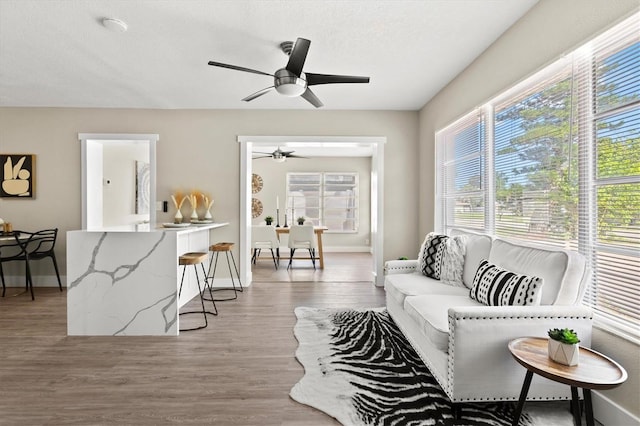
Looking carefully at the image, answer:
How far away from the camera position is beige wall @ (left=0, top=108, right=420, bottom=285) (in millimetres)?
4828

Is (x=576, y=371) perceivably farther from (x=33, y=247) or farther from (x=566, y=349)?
(x=33, y=247)

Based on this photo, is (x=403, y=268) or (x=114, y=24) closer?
(x=114, y=24)

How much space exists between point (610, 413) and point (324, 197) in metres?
7.26

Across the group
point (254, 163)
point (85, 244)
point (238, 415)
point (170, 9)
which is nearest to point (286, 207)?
point (254, 163)

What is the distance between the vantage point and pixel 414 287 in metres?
2.89

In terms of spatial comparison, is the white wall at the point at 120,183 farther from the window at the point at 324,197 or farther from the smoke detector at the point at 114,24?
the window at the point at 324,197

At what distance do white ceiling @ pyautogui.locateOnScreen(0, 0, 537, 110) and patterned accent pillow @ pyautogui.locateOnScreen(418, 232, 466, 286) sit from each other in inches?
72.2

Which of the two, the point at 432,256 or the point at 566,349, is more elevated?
the point at 432,256

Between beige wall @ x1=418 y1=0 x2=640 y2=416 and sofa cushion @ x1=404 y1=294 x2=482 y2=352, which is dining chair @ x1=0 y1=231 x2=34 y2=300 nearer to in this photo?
sofa cushion @ x1=404 y1=294 x2=482 y2=352

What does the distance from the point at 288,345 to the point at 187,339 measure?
94 cm

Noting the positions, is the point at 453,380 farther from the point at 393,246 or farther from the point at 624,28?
the point at 393,246

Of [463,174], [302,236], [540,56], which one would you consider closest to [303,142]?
[302,236]

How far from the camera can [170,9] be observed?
248 cm

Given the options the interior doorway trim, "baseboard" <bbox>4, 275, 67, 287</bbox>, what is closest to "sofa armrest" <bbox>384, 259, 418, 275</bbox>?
the interior doorway trim
